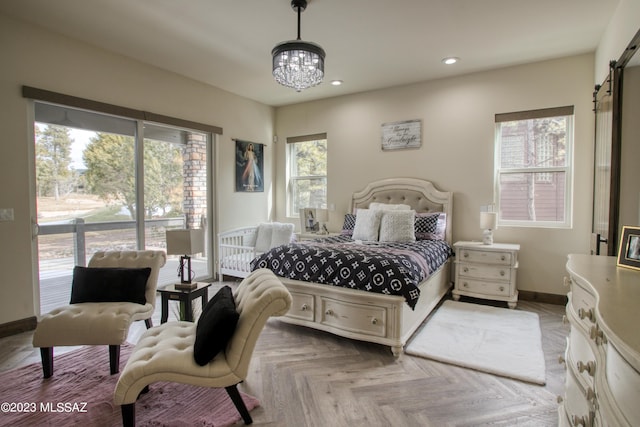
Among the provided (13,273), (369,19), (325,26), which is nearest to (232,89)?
(325,26)

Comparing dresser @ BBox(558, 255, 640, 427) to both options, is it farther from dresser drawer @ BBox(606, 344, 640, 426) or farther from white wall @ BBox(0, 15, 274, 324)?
white wall @ BBox(0, 15, 274, 324)

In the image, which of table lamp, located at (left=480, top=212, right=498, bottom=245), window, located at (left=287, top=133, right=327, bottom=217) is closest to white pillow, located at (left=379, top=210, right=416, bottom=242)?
table lamp, located at (left=480, top=212, right=498, bottom=245)

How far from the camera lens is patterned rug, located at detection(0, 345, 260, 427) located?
73.1 inches

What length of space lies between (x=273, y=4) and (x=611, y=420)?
3.04m

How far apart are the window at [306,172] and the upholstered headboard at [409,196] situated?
2.42 ft

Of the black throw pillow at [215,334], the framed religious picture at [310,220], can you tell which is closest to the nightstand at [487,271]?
the framed religious picture at [310,220]

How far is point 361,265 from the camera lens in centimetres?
270

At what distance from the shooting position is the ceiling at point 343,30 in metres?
2.70

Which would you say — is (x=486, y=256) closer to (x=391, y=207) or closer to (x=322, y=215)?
(x=391, y=207)

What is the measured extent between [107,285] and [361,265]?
6.36 ft

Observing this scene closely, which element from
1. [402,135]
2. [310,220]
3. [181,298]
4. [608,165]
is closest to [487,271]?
[608,165]

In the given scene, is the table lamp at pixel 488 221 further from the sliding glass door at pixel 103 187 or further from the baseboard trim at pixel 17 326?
the baseboard trim at pixel 17 326

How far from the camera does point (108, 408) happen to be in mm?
1964

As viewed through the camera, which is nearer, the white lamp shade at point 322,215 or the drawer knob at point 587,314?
the drawer knob at point 587,314
